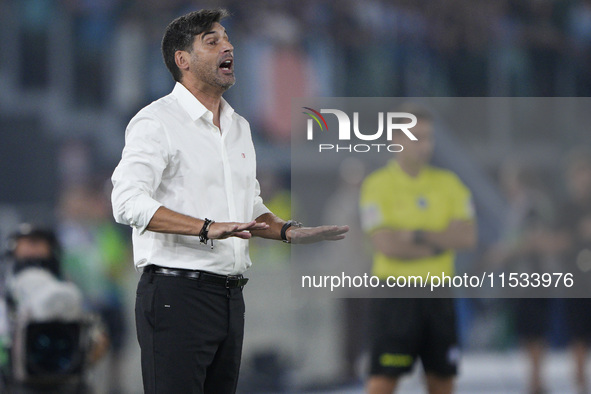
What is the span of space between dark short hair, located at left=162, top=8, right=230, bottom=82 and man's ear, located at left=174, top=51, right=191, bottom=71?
0.03 feet

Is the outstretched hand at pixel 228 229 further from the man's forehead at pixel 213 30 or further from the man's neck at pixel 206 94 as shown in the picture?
the man's forehead at pixel 213 30

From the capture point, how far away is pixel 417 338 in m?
3.61

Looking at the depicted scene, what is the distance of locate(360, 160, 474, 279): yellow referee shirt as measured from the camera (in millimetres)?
3822

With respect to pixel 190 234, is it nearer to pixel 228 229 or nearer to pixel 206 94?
pixel 228 229

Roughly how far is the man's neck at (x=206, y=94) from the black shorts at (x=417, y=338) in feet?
5.41

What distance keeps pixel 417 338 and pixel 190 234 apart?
74.8 inches

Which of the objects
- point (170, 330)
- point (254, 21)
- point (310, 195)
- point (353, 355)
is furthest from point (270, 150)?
point (170, 330)

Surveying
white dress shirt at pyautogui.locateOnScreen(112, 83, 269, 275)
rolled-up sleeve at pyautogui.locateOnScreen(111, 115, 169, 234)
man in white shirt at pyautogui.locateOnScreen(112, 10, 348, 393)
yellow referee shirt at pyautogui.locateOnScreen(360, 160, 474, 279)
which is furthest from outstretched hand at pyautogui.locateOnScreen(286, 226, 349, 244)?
yellow referee shirt at pyautogui.locateOnScreen(360, 160, 474, 279)

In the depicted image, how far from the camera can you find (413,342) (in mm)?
3602

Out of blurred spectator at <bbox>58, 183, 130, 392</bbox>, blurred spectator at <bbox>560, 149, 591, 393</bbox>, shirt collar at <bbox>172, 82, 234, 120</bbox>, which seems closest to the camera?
shirt collar at <bbox>172, 82, 234, 120</bbox>

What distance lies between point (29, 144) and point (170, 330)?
158 inches

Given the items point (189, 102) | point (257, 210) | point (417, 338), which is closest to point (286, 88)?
point (417, 338)

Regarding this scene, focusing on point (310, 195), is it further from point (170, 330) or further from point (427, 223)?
point (170, 330)

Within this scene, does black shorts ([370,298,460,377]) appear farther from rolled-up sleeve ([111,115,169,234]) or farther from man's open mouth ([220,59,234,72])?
rolled-up sleeve ([111,115,169,234])
